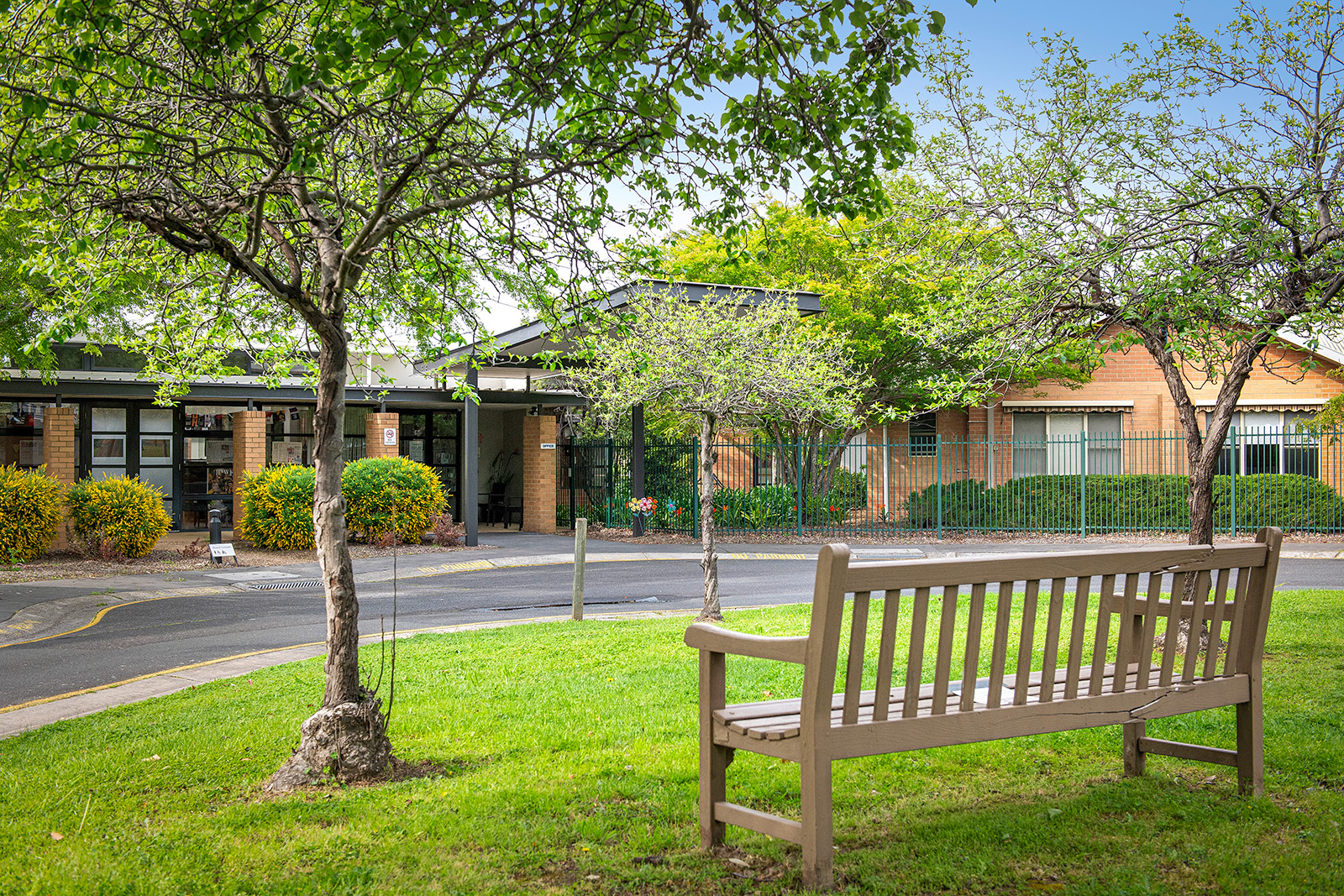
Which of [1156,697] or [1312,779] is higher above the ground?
[1156,697]

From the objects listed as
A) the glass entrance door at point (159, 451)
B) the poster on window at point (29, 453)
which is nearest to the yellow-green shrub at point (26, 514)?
the glass entrance door at point (159, 451)

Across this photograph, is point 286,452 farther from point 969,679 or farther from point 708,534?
point 969,679

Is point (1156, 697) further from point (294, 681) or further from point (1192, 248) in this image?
point (294, 681)

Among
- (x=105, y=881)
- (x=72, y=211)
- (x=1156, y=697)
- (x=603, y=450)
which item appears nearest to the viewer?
(x=105, y=881)

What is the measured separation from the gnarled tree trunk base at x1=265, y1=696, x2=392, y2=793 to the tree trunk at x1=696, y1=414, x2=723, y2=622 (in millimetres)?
4912

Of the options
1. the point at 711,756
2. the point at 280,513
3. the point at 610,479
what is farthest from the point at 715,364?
the point at 610,479

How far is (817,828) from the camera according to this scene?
3.16 meters

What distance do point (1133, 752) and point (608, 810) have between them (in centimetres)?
232

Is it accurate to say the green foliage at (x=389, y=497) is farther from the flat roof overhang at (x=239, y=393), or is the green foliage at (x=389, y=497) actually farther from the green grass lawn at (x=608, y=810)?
the green grass lawn at (x=608, y=810)

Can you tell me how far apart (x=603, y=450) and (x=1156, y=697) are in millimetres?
21246

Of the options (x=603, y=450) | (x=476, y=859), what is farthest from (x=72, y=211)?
(x=603, y=450)

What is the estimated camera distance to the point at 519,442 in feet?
87.4

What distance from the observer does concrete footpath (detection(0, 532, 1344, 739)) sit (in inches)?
274

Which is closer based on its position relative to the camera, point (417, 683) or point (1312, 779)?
point (1312, 779)
